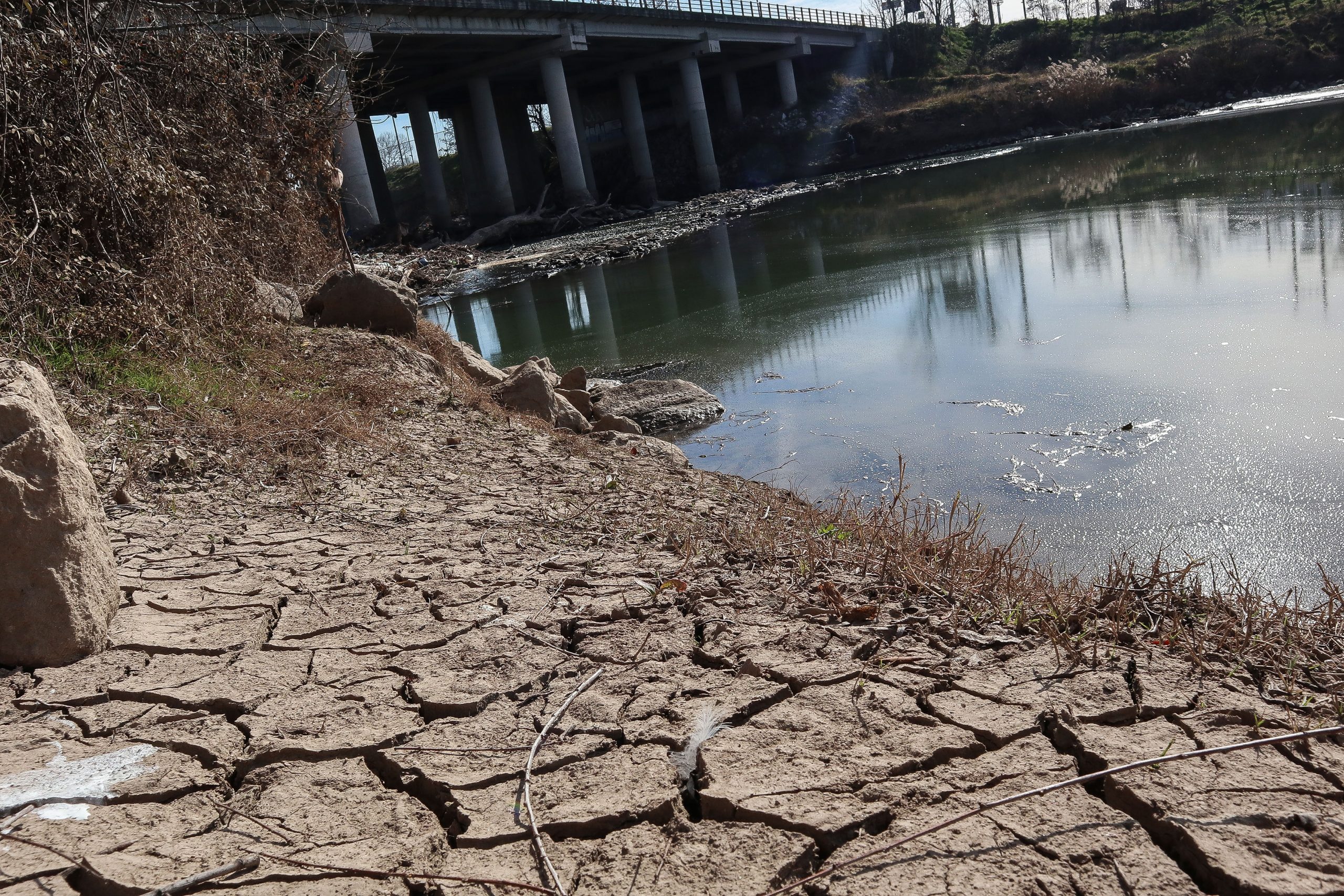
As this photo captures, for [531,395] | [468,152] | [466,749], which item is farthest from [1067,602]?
[468,152]

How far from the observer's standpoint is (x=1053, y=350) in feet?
31.5

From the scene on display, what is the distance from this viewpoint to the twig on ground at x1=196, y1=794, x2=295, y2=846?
2.40 m

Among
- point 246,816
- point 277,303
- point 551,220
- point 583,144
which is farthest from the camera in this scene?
point 583,144

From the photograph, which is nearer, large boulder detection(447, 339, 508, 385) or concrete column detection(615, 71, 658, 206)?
large boulder detection(447, 339, 508, 385)

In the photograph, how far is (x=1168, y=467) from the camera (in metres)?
6.41

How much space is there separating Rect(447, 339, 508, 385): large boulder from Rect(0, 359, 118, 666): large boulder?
5773 millimetres

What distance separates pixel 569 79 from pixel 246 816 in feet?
169

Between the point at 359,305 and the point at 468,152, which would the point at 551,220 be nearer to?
the point at 468,152

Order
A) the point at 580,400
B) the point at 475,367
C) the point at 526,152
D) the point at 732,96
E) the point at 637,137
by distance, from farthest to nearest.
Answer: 1. the point at 732,96
2. the point at 526,152
3. the point at 637,137
4. the point at 475,367
5. the point at 580,400

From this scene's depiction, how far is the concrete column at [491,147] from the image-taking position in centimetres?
3966

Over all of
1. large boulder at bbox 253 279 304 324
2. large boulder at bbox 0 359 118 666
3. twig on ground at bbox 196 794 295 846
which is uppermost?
large boulder at bbox 253 279 304 324

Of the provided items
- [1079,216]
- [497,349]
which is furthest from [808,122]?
[497,349]

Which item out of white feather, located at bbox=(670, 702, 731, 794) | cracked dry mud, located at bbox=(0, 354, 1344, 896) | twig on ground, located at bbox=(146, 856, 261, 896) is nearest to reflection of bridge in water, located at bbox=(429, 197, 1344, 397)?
cracked dry mud, located at bbox=(0, 354, 1344, 896)

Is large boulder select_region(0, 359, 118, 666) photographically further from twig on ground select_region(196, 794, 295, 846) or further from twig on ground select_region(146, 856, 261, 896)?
twig on ground select_region(146, 856, 261, 896)
